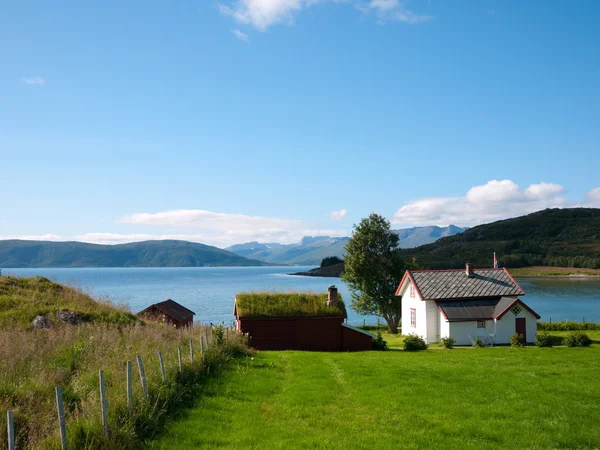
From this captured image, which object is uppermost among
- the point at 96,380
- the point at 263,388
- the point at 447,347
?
the point at 96,380

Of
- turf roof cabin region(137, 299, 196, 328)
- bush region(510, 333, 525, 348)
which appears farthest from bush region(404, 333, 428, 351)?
turf roof cabin region(137, 299, 196, 328)

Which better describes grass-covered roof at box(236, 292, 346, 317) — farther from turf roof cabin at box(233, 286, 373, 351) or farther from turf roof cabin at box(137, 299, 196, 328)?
turf roof cabin at box(137, 299, 196, 328)

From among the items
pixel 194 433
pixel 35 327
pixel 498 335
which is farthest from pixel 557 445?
pixel 498 335

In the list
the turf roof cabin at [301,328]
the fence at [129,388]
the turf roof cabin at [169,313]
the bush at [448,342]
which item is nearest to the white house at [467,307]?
the bush at [448,342]

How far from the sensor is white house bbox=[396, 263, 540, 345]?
40.2m

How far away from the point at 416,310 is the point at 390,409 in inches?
1312

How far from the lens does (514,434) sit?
11.5m

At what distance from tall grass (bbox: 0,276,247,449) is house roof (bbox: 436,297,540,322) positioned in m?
27.1

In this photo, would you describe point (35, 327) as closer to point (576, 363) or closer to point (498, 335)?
point (576, 363)

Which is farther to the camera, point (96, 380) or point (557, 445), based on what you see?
point (96, 380)

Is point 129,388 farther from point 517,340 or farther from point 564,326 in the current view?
point 564,326

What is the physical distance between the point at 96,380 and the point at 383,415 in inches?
271

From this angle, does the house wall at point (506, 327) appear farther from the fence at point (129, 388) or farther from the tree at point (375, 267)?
the fence at point (129, 388)

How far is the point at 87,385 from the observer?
11.3 metres
